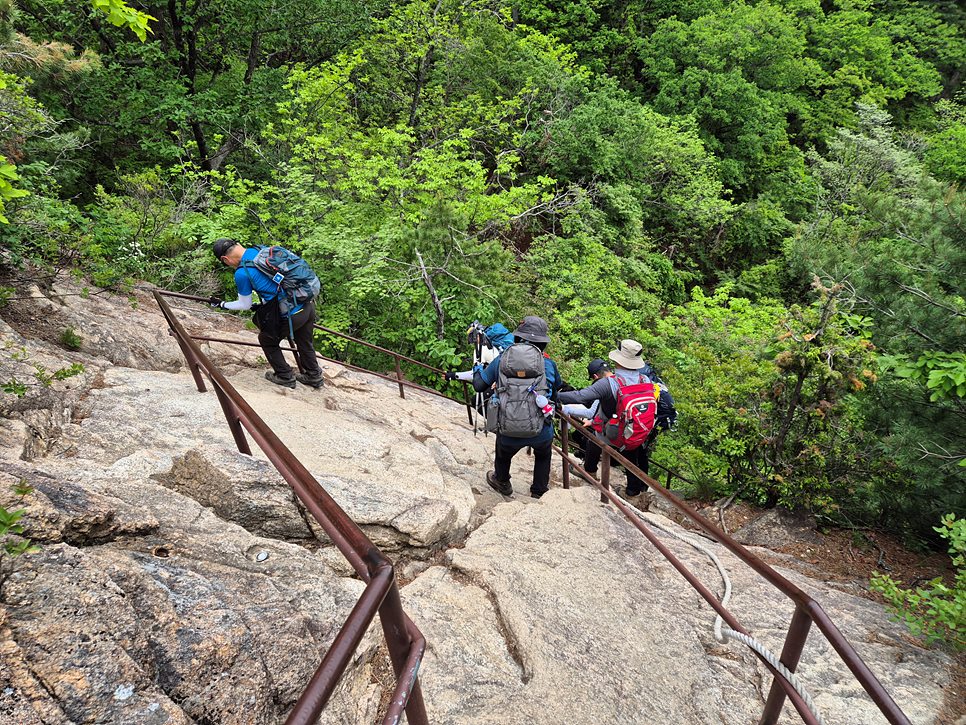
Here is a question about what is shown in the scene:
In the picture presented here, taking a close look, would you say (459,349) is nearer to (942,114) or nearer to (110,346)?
(110,346)

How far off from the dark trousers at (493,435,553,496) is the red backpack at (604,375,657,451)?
2.49 feet

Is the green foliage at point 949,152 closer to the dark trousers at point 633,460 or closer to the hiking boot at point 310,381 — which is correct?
the dark trousers at point 633,460

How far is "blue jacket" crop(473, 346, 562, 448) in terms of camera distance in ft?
16.7

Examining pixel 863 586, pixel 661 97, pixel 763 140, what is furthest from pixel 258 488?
pixel 763 140

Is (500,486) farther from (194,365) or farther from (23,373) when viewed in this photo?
(23,373)

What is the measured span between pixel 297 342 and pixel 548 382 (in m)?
3.11

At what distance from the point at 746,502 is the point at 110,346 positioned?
26.5 ft

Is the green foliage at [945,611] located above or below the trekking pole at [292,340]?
below

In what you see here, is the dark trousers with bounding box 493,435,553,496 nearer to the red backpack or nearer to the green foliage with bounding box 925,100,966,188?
the red backpack

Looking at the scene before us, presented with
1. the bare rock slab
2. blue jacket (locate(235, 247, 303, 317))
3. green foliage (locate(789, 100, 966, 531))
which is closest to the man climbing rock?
the bare rock slab

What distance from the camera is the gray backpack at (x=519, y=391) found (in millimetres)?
4902

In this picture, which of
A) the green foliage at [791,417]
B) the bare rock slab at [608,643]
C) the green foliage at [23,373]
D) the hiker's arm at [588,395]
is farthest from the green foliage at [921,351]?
the green foliage at [23,373]

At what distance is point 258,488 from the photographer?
11.4 ft

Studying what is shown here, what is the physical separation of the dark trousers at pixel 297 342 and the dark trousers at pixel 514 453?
253 cm
